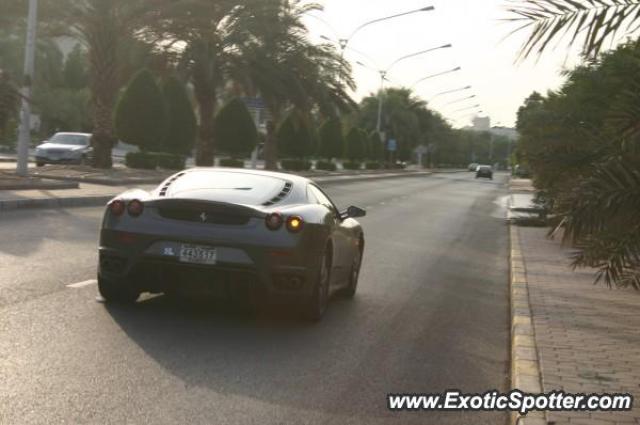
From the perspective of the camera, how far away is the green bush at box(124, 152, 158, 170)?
37344 mm

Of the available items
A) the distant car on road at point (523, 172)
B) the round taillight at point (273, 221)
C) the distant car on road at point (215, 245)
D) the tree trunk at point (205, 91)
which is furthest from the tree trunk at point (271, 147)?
the round taillight at point (273, 221)

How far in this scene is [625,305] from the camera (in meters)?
9.88

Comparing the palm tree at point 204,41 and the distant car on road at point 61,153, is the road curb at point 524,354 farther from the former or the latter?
the distant car on road at point 61,153

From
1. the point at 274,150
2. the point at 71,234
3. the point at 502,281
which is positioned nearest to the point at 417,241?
the point at 502,281

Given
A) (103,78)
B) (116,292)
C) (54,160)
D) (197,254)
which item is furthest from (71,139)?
(197,254)

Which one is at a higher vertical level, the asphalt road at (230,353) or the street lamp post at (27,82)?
the street lamp post at (27,82)

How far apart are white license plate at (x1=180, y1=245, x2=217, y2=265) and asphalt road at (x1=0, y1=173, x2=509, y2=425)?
0.54 m

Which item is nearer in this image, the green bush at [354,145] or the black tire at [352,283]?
the black tire at [352,283]

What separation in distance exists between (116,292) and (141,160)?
29.6 m

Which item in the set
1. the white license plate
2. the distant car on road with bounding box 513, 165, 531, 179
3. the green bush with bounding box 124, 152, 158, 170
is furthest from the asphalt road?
the green bush with bounding box 124, 152, 158, 170

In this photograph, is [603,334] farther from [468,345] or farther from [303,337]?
[303,337]

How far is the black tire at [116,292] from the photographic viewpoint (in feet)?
27.0

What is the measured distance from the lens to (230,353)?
6855mm

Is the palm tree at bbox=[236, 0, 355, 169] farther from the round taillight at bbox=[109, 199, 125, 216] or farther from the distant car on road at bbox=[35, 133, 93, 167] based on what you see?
the round taillight at bbox=[109, 199, 125, 216]
